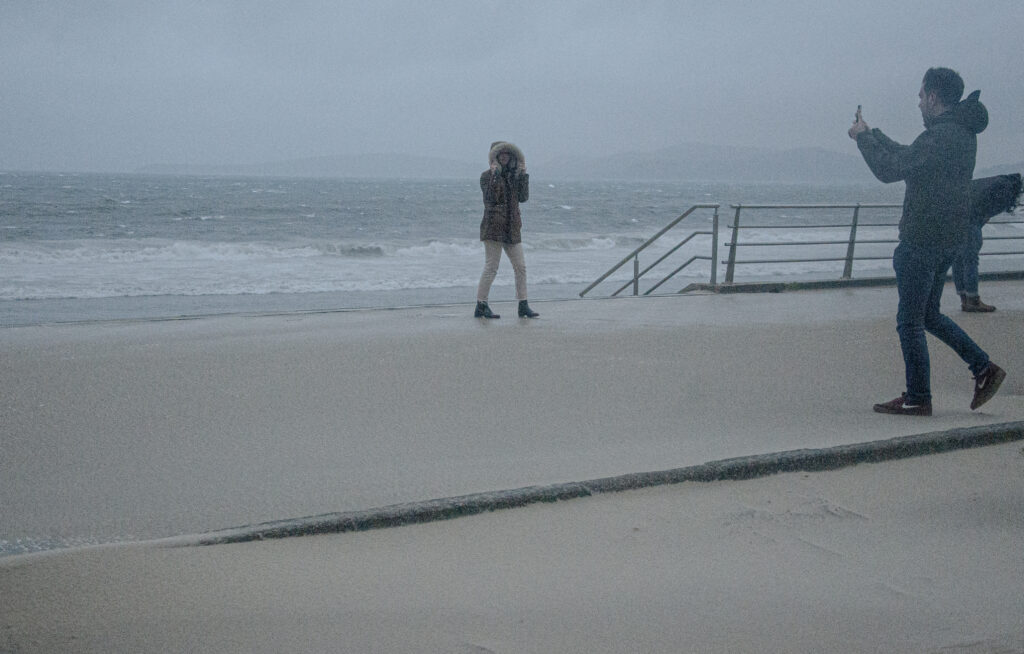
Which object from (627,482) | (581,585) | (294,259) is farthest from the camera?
(294,259)

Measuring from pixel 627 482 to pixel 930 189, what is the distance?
235 centimetres

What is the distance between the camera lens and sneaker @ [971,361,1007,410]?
4773 millimetres

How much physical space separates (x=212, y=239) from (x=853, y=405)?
31448 mm

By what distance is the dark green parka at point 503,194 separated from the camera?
8531 mm

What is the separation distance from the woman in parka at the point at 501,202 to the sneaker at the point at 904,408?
4157 millimetres

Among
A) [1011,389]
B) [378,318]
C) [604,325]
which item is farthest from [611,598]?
[378,318]

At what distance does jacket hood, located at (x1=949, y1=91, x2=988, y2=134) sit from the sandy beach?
59.6 inches

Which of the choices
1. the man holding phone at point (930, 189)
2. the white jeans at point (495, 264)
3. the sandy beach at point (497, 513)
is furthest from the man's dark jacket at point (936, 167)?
the white jeans at point (495, 264)

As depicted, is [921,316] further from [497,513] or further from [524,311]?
[524,311]

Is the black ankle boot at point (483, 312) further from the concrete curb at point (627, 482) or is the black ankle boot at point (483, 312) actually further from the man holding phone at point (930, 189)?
the concrete curb at point (627, 482)

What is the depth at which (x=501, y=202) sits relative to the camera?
8.56m

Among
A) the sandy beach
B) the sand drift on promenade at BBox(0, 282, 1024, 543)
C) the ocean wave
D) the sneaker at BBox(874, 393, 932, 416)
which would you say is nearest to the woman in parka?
the sand drift on promenade at BBox(0, 282, 1024, 543)

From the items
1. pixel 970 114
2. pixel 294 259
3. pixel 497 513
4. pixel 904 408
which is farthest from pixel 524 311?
pixel 294 259

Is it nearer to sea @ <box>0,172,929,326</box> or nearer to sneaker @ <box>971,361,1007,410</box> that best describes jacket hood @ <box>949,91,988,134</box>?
sneaker @ <box>971,361,1007,410</box>
